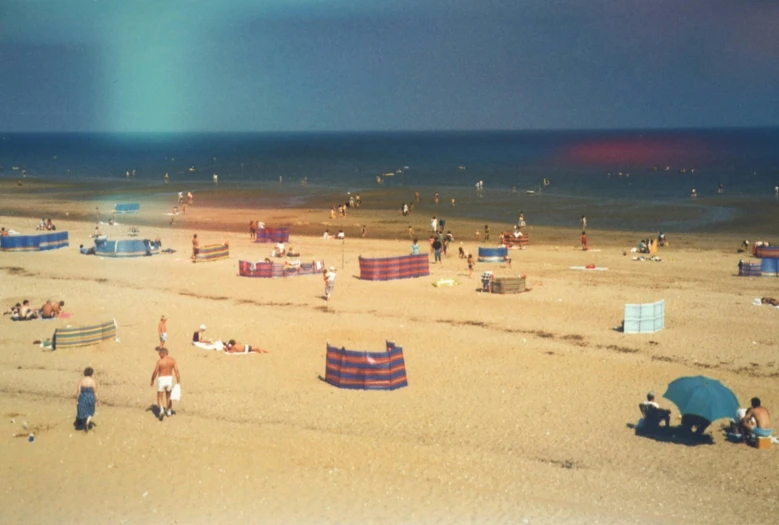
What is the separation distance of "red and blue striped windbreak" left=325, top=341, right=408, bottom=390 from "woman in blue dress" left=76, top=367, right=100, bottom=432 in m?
5.28

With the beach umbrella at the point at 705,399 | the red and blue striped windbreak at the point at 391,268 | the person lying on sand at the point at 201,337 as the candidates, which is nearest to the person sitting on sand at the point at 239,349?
the person lying on sand at the point at 201,337

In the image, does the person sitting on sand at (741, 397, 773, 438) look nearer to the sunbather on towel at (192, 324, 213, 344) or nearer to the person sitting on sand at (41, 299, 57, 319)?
the sunbather on towel at (192, 324, 213, 344)

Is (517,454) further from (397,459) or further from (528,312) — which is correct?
(528,312)

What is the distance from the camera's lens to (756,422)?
15789 millimetres

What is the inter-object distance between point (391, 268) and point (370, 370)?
47.8ft

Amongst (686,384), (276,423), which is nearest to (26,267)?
(276,423)

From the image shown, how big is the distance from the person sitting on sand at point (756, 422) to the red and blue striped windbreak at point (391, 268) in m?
18.8

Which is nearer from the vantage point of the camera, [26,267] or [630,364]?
[630,364]

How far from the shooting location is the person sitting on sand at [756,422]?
51.4 feet

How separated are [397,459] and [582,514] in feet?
11.5

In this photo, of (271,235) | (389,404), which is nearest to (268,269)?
(271,235)

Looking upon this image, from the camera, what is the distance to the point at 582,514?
1295cm

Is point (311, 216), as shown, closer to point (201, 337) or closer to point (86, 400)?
point (201, 337)

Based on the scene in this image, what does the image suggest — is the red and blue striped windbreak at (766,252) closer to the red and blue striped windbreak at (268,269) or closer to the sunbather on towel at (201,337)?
the red and blue striped windbreak at (268,269)
